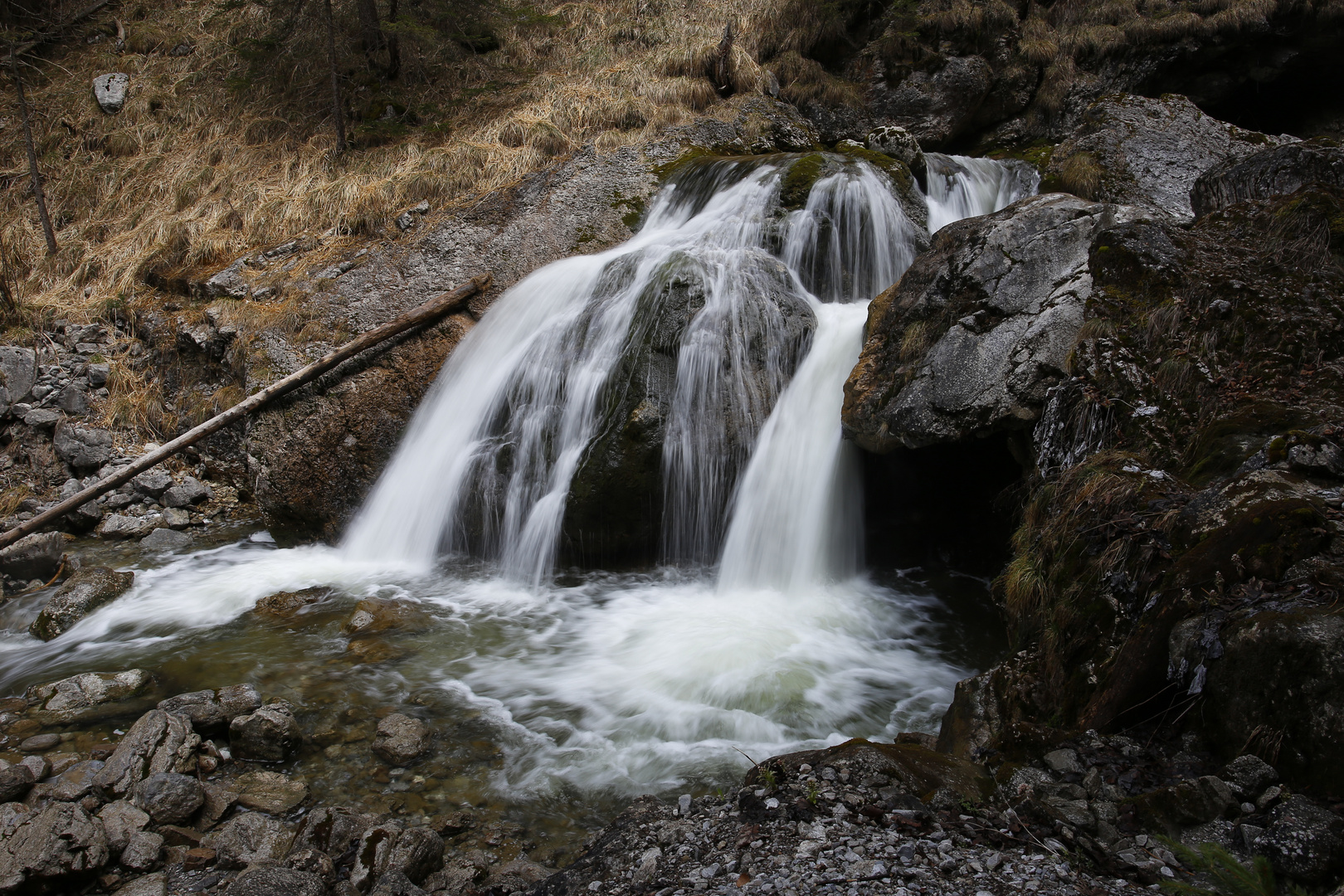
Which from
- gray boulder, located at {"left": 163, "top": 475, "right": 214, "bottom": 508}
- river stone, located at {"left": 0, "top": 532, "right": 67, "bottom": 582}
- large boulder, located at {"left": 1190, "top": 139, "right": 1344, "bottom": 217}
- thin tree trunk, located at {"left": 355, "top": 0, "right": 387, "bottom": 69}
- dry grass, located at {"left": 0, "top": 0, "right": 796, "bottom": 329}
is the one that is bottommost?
river stone, located at {"left": 0, "top": 532, "right": 67, "bottom": 582}

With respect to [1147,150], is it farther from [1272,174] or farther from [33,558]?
[33,558]

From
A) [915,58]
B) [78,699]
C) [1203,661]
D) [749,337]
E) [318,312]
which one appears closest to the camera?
[1203,661]

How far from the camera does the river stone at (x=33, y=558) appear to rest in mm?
6422

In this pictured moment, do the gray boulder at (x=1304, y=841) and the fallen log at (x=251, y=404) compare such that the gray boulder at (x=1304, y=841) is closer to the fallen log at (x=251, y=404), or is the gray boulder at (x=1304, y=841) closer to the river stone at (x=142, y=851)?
the river stone at (x=142, y=851)

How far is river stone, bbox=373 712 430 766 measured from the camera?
3.81 meters

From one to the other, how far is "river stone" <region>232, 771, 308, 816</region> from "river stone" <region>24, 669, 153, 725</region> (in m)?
1.40

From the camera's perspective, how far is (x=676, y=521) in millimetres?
6469

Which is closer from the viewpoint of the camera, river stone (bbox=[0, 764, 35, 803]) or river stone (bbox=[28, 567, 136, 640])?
river stone (bbox=[0, 764, 35, 803])

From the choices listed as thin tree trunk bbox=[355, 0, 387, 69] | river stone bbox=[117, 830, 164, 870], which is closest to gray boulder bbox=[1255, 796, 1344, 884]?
river stone bbox=[117, 830, 164, 870]

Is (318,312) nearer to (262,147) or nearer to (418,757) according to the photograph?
(262,147)

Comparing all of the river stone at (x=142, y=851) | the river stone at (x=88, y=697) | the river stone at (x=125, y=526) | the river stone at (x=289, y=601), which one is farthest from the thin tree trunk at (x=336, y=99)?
the river stone at (x=142, y=851)

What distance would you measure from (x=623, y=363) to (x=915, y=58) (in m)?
9.23

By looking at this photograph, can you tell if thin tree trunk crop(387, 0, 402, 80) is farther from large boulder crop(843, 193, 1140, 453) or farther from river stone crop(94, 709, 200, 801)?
river stone crop(94, 709, 200, 801)

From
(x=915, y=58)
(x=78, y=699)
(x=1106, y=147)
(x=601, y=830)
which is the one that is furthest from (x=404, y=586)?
(x=915, y=58)
